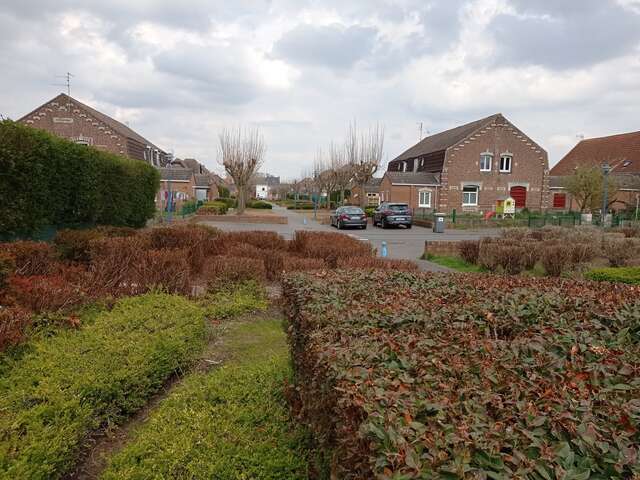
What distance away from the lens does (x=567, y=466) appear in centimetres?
133

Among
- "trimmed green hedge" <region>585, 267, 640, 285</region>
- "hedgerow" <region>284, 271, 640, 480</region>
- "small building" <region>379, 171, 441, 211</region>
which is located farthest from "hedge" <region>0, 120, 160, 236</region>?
"small building" <region>379, 171, 441, 211</region>

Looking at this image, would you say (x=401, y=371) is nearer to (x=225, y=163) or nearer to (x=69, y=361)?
(x=69, y=361)

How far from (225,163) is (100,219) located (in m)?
22.1

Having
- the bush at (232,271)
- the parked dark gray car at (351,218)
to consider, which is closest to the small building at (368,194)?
the parked dark gray car at (351,218)

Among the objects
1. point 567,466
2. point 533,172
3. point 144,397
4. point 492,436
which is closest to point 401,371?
point 492,436

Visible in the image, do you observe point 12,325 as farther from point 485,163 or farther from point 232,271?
point 485,163

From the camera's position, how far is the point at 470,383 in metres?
1.85

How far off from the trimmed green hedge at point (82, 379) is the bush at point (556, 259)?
792 cm

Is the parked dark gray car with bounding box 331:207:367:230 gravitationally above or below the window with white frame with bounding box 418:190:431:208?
→ below

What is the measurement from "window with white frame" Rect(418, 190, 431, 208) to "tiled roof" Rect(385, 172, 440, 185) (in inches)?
30.2

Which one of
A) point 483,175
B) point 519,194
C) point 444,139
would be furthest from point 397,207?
point 444,139

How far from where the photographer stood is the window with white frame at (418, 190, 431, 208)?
3912 cm

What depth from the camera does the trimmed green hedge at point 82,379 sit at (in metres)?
2.72

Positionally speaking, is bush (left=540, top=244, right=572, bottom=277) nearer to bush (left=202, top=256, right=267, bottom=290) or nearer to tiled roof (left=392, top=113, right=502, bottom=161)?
bush (left=202, top=256, right=267, bottom=290)
